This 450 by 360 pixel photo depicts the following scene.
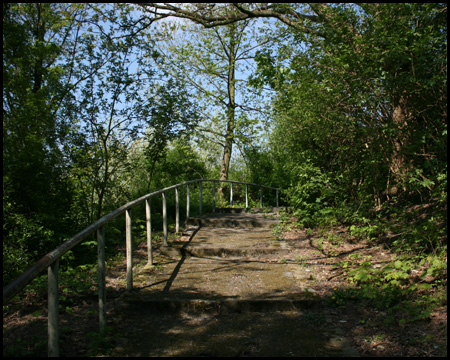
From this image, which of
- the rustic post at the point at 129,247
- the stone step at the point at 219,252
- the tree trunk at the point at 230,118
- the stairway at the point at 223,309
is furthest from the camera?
the tree trunk at the point at 230,118

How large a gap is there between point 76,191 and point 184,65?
11.6 m

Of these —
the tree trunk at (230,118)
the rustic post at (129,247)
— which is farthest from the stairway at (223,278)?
the tree trunk at (230,118)

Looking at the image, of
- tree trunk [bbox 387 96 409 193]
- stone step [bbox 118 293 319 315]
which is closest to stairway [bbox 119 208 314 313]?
stone step [bbox 118 293 319 315]

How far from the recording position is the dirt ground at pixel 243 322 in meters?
2.98

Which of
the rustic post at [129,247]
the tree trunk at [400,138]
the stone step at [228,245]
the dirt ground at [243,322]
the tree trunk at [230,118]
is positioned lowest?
the dirt ground at [243,322]

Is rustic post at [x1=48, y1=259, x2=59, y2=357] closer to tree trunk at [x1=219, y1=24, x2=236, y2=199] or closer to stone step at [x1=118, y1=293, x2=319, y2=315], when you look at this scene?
stone step at [x1=118, y1=293, x2=319, y2=315]

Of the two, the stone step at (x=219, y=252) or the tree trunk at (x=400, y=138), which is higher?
the tree trunk at (x=400, y=138)

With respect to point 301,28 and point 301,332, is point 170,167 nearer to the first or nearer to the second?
point 301,28

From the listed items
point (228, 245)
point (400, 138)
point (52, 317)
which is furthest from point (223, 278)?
point (400, 138)

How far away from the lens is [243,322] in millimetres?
3689

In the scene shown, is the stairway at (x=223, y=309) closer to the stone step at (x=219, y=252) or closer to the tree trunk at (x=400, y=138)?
the stone step at (x=219, y=252)

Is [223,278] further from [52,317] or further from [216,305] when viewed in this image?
[52,317]

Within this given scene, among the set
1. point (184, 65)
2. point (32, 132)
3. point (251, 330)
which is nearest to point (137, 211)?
point (32, 132)

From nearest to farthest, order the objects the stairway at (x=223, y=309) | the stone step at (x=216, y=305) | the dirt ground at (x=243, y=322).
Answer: the dirt ground at (x=243, y=322) → the stairway at (x=223, y=309) → the stone step at (x=216, y=305)
